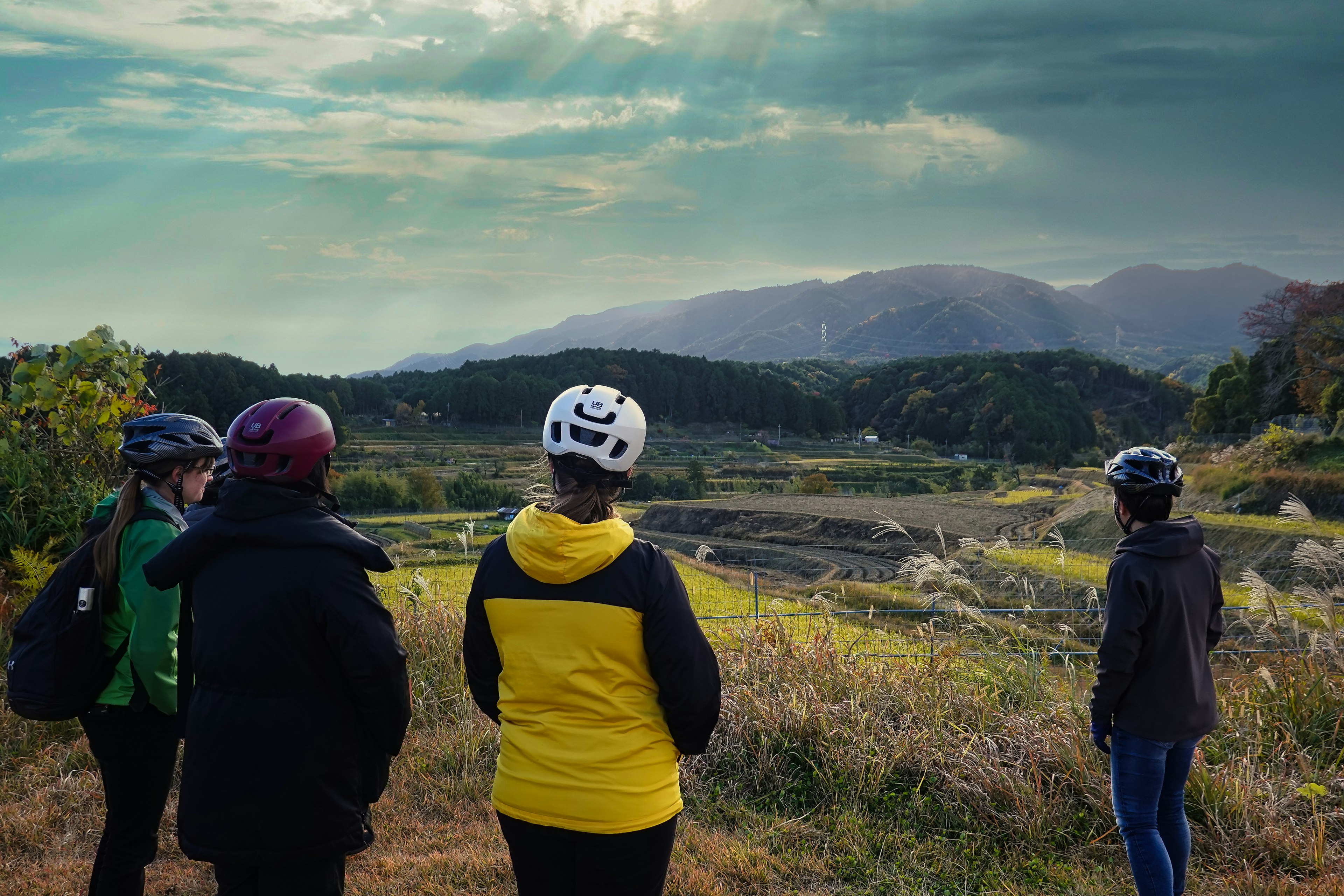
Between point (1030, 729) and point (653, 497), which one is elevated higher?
point (1030, 729)

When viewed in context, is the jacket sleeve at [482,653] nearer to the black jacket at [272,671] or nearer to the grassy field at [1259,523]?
the black jacket at [272,671]

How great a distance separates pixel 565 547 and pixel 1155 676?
2.59m

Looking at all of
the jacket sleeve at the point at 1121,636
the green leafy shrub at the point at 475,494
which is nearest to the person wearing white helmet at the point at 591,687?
the jacket sleeve at the point at 1121,636

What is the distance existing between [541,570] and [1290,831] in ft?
14.4

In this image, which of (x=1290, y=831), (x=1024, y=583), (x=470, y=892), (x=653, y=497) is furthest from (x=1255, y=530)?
(x=653, y=497)

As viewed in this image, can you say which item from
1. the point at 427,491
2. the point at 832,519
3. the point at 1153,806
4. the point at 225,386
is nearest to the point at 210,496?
the point at 1153,806

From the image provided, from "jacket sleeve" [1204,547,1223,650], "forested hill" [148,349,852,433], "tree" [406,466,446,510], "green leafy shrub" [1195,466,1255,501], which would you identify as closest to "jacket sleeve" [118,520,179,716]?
"jacket sleeve" [1204,547,1223,650]

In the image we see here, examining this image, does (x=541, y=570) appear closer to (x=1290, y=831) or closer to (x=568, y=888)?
(x=568, y=888)

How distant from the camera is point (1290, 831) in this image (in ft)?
14.3

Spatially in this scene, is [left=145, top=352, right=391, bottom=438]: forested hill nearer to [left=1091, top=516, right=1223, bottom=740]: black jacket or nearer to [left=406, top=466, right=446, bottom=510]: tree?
[left=406, top=466, right=446, bottom=510]: tree

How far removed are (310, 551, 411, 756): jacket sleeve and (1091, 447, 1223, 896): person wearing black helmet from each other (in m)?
2.74

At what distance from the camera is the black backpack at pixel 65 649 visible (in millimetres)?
3176

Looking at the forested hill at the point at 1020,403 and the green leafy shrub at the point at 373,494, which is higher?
the forested hill at the point at 1020,403

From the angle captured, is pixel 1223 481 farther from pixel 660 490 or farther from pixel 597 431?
pixel 660 490
